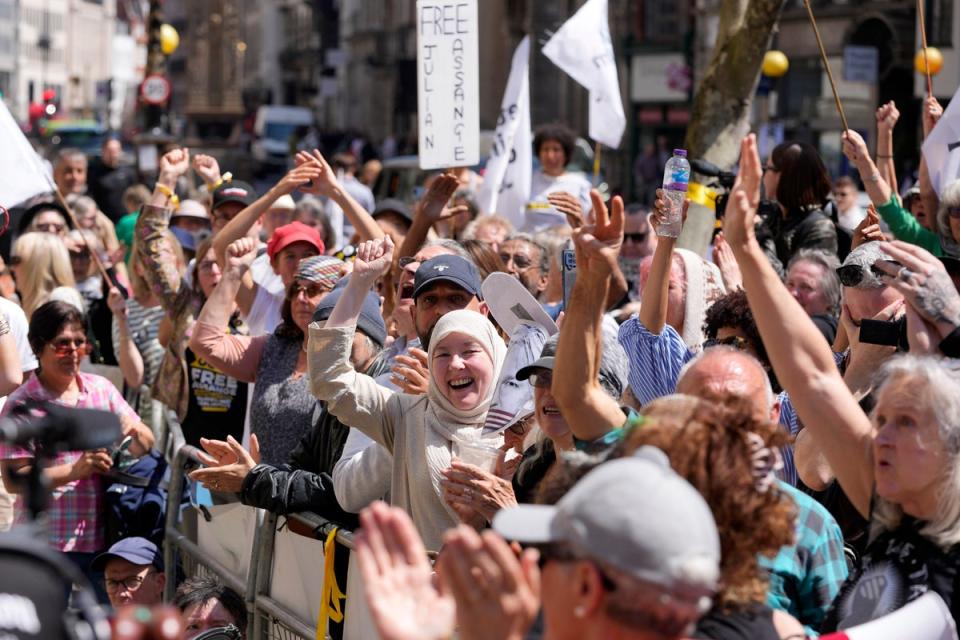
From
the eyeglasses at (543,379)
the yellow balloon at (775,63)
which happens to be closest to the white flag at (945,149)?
the eyeglasses at (543,379)

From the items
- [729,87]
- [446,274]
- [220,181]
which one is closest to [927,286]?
[446,274]

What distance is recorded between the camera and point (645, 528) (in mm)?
2721

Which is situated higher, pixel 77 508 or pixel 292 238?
pixel 292 238

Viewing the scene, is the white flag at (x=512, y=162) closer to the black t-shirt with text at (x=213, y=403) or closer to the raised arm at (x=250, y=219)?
the raised arm at (x=250, y=219)

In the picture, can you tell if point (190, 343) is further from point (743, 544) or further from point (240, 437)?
point (743, 544)

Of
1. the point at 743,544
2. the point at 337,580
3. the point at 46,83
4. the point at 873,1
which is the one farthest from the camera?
the point at 46,83

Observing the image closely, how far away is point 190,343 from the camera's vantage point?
7047mm

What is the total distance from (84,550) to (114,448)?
0.48 metres

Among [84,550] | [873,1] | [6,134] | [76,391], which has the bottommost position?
[84,550]

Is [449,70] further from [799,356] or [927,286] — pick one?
[799,356]

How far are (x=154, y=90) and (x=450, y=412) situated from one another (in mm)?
20750

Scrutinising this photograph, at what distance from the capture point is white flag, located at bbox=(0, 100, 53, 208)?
7617 mm

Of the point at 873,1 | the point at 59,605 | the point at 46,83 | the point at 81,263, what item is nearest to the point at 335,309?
the point at 59,605

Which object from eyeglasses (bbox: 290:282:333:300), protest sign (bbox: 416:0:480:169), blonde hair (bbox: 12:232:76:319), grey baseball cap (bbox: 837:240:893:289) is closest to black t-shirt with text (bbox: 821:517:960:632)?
grey baseball cap (bbox: 837:240:893:289)
